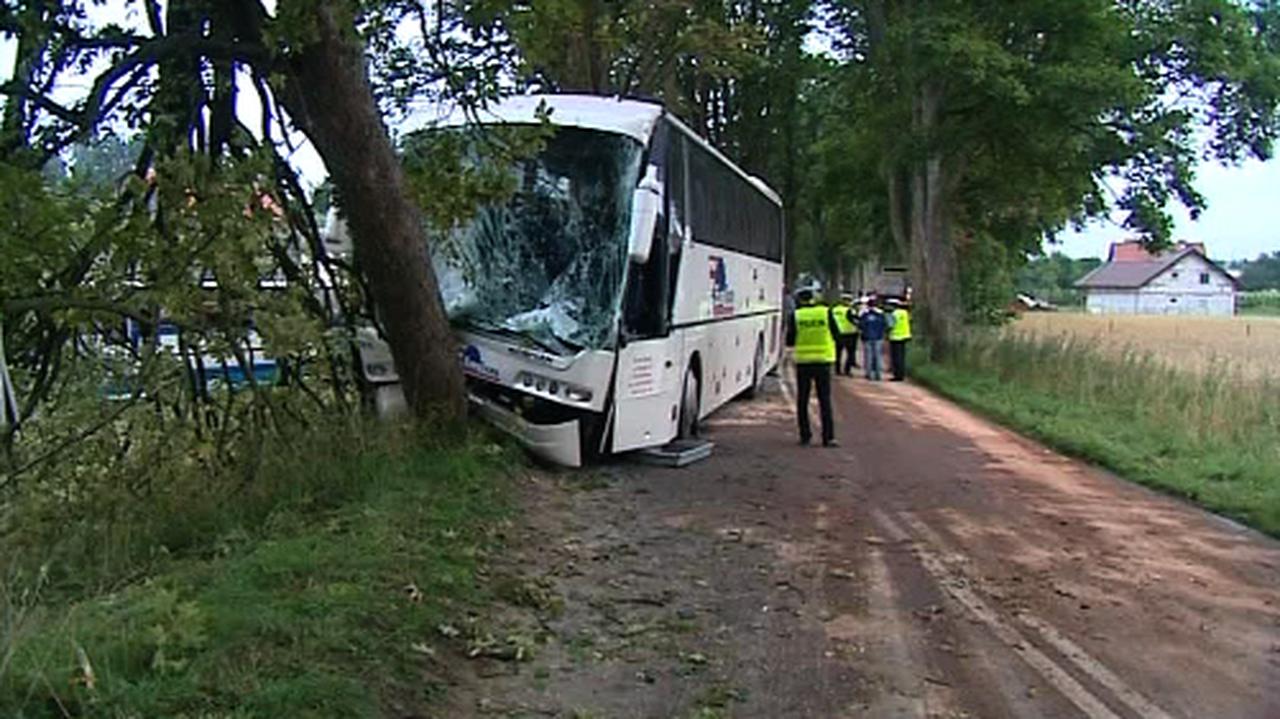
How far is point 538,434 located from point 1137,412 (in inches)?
402

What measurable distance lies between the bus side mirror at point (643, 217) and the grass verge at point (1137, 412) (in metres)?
5.34

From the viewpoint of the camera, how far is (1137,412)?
1914 centimetres

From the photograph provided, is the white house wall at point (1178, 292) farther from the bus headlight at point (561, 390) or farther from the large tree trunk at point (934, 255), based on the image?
the bus headlight at point (561, 390)

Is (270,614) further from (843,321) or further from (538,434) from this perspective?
(843,321)

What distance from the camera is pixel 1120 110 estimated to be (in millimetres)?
26672

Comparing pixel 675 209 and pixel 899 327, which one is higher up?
pixel 675 209

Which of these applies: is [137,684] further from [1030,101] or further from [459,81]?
[1030,101]

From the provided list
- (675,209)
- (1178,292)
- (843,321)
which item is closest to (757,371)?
(843,321)

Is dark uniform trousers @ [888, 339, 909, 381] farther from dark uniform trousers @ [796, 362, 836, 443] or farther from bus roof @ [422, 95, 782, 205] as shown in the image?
bus roof @ [422, 95, 782, 205]

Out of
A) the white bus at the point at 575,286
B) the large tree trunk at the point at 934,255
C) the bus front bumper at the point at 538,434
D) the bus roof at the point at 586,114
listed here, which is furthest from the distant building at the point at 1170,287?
the bus front bumper at the point at 538,434

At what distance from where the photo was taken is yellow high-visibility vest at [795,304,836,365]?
1543 cm

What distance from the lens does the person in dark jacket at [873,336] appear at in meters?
28.9

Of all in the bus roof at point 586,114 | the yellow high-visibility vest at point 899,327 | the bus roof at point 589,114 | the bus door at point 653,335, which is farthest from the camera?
the yellow high-visibility vest at point 899,327

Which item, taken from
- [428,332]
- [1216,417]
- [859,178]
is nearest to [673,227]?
[428,332]
